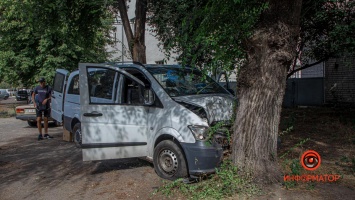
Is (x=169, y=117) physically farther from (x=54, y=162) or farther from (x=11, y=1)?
(x=11, y=1)

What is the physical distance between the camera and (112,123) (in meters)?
6.95

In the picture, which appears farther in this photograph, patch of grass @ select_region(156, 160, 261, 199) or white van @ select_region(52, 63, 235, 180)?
white van @ select_region(52, 63, 235, 180)

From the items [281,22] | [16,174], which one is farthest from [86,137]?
[281,22]

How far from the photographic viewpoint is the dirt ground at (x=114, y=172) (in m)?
5.54

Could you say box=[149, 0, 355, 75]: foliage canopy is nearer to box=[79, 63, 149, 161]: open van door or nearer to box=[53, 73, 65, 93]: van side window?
box=[79, 63, 149, 161]: open van door

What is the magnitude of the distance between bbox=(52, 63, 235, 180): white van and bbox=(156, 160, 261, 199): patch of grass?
0.24m

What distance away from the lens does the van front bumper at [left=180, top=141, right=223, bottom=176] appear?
5.76 meters

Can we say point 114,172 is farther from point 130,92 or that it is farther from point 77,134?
point 77,134

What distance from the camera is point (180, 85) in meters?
7.06

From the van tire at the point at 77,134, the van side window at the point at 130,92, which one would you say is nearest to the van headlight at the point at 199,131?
the van side window at the point at 130,92

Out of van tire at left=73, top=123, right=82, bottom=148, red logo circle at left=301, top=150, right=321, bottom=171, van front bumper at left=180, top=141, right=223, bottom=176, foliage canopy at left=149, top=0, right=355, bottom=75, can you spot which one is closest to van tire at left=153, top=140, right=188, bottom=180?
van front bumper at left=180, top=141, right=223, bottom=176

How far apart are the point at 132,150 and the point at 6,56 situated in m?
22.0

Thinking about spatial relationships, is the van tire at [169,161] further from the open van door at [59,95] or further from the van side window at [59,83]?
the van side window at [59,83]

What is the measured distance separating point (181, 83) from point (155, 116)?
0.93 m
